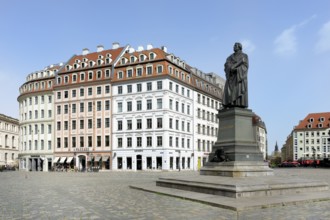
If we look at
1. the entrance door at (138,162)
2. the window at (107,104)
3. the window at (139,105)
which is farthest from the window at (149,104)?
the entrance door at (138,162)

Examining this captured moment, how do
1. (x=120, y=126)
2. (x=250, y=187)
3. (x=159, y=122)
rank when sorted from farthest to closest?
(x=120, y=126), (x=159, y=122), (x=250, y=187)

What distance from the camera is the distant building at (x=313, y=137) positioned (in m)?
134

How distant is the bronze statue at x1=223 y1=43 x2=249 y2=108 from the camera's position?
805 inches

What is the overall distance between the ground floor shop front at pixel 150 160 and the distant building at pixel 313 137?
80237 millimetres

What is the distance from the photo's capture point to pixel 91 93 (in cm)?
7119

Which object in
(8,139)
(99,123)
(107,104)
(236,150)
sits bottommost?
(8,139)

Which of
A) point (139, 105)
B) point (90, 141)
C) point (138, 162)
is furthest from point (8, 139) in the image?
point (139, 105)

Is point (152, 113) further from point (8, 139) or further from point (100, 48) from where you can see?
point (8, 139)

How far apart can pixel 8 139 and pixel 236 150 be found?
99.5 metres

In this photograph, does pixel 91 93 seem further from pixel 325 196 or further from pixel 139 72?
pixel 325 196

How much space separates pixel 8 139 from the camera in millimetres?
106875

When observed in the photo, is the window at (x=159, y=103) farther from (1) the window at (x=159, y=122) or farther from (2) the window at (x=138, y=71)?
(2) the window at (x=138, y=71)

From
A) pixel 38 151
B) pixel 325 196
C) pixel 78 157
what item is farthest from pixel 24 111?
pixel 325 196

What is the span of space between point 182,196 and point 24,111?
72828mm
